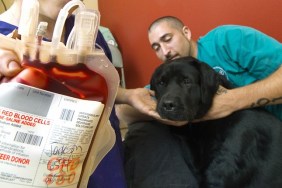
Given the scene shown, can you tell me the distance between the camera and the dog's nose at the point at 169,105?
0.93m

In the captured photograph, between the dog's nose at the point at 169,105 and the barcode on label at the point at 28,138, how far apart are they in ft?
1.83

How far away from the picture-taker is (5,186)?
16.1 inches

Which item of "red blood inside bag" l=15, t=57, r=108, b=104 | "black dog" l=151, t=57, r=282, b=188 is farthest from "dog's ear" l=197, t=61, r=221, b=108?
"red blood inside bag" l=15, t=57, r=108, b=104

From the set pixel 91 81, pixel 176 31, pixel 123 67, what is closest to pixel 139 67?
pixel 123 67

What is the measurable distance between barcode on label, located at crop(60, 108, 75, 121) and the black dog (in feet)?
1.74

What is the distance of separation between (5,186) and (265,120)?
800mm

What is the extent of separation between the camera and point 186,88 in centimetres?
100

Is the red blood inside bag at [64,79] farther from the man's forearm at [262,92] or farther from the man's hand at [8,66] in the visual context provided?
the man's forearm at [262,92]

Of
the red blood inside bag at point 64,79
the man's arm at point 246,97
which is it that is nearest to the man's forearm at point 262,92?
the man's arm at point 246,97

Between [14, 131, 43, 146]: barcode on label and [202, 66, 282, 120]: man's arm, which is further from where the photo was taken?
[202, 66, 282, 120]: man's arm

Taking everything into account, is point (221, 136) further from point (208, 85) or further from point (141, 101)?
point (141, 101)

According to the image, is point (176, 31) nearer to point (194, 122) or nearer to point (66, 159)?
point (194, 122)

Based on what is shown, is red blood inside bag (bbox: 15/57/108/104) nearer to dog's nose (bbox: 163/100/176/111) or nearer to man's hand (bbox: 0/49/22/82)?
man's hand (bbox: 0/49/22/82)

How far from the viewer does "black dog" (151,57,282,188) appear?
0.93m
